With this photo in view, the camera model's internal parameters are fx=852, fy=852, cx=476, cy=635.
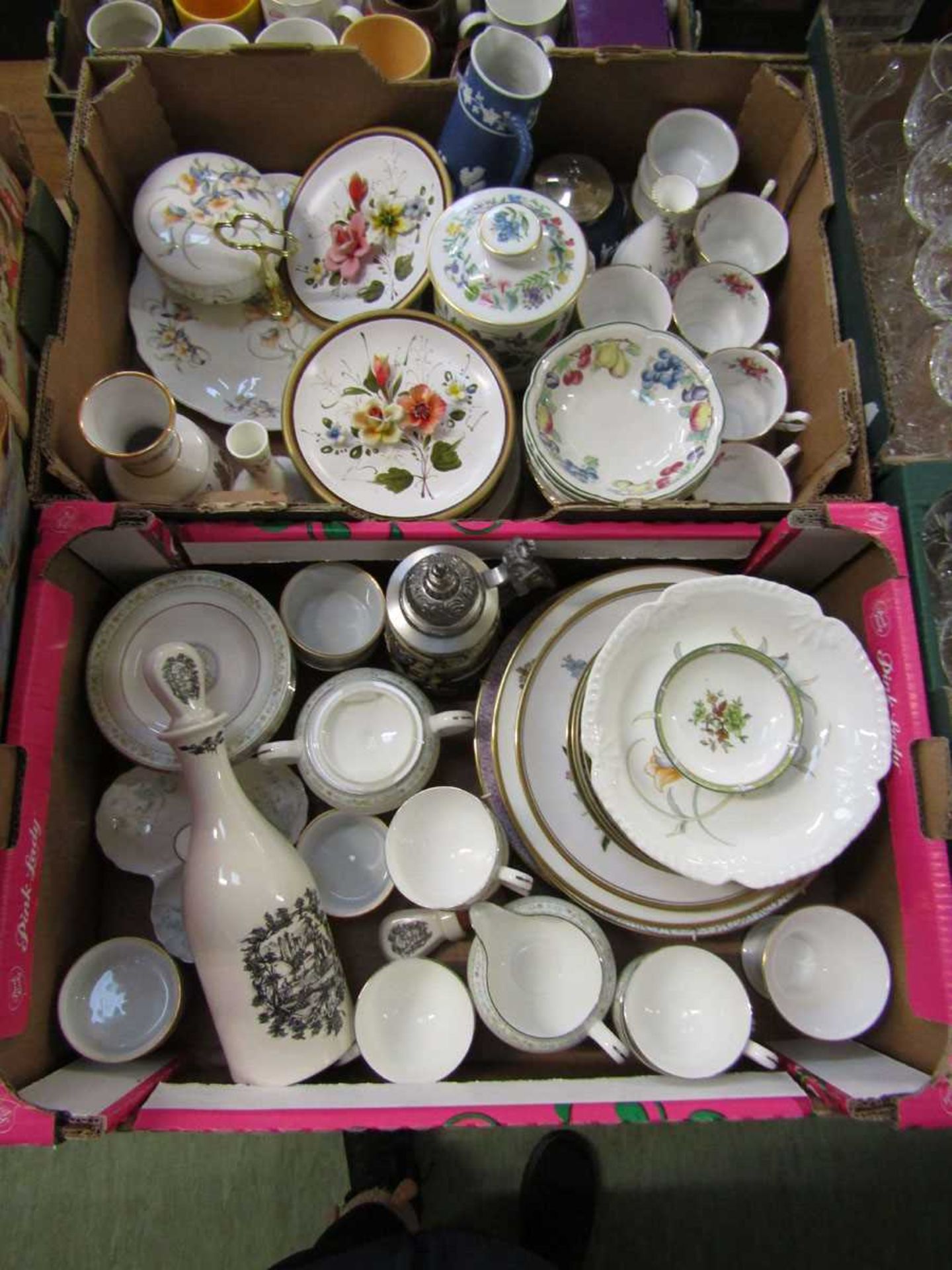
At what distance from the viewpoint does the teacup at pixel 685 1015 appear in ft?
2.80

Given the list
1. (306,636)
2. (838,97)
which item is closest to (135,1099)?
(306,636)

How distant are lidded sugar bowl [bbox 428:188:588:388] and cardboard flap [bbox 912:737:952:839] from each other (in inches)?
23.4

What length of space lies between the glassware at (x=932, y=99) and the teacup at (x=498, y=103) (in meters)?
0.52

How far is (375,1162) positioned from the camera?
1.28 metres

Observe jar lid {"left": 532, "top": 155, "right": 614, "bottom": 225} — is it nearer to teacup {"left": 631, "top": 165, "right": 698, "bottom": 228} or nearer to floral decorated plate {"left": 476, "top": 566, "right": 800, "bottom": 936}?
teacup {"left": 631, "top": 165, "right": 698, "bottom": 228}

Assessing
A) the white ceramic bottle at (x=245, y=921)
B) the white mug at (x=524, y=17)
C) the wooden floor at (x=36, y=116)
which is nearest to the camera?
the white ceramic bottle at (x=245, y=921)

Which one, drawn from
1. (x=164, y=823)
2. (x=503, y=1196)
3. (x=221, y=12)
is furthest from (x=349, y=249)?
(x=503, y=1196)

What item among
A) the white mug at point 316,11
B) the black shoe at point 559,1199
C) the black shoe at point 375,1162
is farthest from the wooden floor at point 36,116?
the black shoe at point 559,1199

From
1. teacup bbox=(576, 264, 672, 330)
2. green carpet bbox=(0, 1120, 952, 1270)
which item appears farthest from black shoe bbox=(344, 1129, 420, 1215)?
teacup bbox=(576, 264, 672, 330)

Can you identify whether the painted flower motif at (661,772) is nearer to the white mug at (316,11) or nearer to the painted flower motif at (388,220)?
the painted flower motif at (388,220)

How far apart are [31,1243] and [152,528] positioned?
118cm

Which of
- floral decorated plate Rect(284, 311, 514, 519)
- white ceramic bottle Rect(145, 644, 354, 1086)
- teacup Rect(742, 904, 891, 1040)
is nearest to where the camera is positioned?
white ceramic bottle Rect(145, 644, 354, 1086)

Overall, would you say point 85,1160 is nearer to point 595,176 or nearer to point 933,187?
point 595,176

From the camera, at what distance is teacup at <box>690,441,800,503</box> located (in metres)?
1.03
